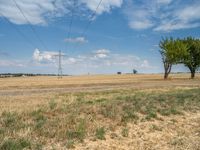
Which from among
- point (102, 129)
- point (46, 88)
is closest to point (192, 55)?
point (46, 88)

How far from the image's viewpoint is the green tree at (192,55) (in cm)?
8669

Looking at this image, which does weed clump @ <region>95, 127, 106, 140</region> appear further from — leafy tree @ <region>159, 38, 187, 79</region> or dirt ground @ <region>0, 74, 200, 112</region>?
leafy tree @ <region>159, 38, 187, 79</region>

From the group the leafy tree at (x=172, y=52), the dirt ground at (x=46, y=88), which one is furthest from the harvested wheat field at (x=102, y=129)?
the leafy tree at (x=172, y=52)

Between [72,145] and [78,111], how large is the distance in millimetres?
5327

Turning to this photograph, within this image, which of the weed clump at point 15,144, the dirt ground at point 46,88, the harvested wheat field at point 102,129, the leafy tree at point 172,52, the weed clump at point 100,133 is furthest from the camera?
the leafy tree at point 172,52

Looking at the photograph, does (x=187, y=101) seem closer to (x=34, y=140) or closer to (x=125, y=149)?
(x=125, y=149)

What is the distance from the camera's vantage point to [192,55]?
289 feet

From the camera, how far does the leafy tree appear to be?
83.4 metres

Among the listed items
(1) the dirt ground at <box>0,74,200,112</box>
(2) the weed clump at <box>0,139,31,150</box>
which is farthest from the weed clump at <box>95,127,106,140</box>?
(1) the dirt ground at <box>0,74,200,112</box>

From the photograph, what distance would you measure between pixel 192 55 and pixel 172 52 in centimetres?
799

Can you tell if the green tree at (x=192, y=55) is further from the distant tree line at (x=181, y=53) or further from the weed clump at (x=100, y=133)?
the weed clump at (x=100, y=133)

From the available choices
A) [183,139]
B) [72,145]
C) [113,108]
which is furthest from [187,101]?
[72,145]

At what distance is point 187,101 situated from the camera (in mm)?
22547

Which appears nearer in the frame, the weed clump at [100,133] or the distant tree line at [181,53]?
the weed clump at [100,133]
